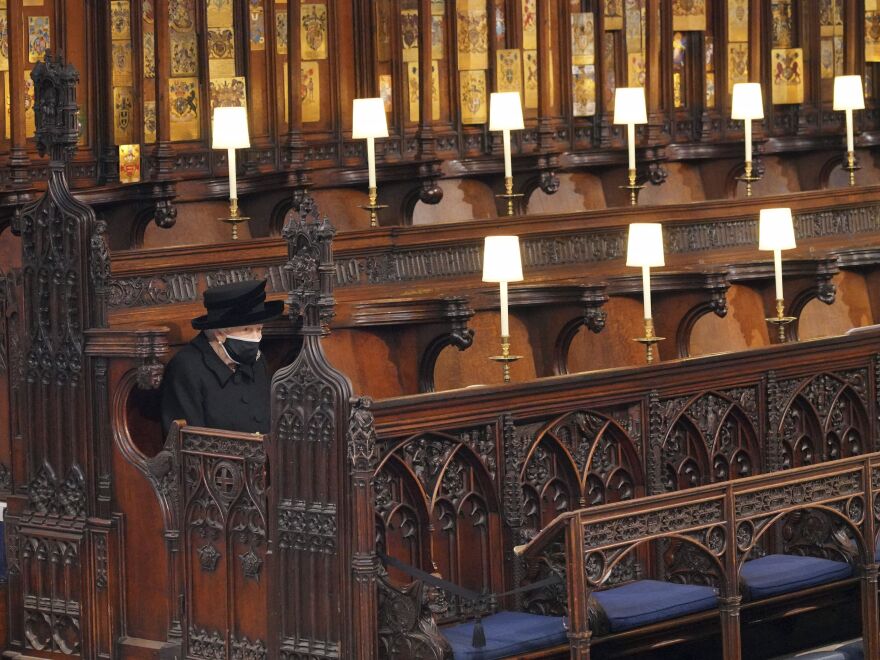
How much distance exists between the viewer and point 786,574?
7.28 metres

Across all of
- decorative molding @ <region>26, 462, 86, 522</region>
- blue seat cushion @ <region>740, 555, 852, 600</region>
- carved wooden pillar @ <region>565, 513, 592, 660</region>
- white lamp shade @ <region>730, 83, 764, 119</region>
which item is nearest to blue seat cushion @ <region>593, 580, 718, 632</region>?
blue seat cushion @ <region>740, 555, 852, 600</region>

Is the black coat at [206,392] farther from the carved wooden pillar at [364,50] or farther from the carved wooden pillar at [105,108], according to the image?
the carved wooden pillar at [364,50]

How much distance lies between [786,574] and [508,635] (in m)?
1.24

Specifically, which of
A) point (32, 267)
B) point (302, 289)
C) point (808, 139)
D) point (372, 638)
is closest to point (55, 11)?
point (32, 267)

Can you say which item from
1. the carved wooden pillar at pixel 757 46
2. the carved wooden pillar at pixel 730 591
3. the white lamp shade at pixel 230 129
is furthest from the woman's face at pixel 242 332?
the carved wooden pillar at pixel 757 46

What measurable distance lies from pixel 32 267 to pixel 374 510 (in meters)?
1.96

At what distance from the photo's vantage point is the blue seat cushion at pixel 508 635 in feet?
21.1

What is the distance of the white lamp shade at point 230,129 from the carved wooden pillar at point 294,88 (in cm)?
112

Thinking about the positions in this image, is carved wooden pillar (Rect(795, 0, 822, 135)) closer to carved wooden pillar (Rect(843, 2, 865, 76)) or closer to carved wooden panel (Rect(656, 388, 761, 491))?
carved wooden pillar (Rect(843, 2, 865, 76))

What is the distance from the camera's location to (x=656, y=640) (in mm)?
6922

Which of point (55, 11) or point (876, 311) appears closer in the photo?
point (55, 11)

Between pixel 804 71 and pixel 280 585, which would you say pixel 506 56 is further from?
pixel 280 585

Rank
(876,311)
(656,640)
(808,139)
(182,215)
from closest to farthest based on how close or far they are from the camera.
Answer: (656,640) < (182,215) < (876,311) < (808,139)

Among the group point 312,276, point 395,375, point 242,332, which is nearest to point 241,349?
point 242,332
